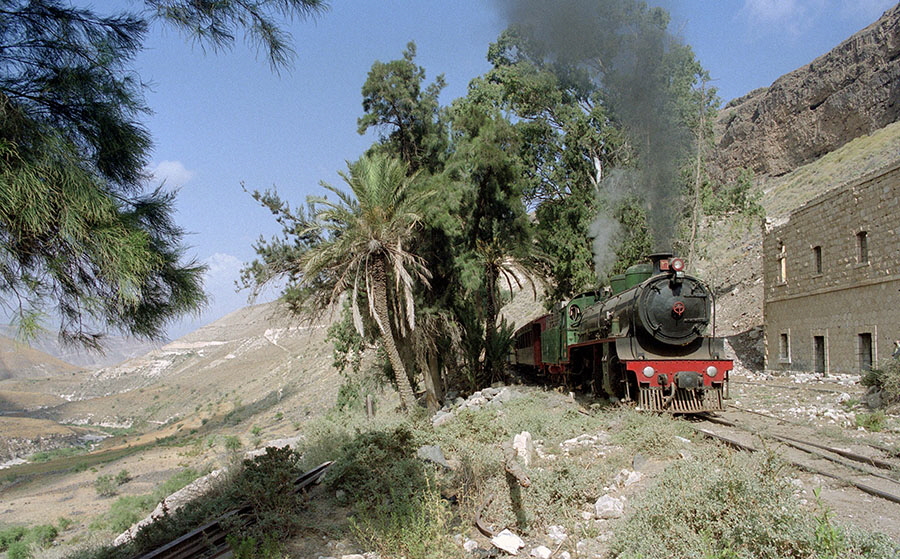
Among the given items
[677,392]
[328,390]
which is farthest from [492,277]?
[328,390]

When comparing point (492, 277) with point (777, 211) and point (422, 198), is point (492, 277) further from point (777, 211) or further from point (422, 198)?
point (777, 211)

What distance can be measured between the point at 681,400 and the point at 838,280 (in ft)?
35.0

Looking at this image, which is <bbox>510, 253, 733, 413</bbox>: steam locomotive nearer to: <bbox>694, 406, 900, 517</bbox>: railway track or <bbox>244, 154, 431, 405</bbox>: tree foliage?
<bbox>694, 406, 900, 517</bbox>: railway track

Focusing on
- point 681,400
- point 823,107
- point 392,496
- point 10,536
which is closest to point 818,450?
point 681,400

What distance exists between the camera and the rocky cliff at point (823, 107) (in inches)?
2096

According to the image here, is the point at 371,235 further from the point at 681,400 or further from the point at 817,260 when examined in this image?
the point at 817,260

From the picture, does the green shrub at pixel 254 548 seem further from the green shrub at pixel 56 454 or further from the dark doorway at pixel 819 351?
the green shrub at pixel 56 454

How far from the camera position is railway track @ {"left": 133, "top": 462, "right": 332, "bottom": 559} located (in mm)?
6469

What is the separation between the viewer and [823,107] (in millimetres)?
58531

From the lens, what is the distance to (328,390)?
129 feet

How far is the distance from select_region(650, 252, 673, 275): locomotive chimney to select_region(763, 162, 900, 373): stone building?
8.31 metres

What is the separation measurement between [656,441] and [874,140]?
50542 mm

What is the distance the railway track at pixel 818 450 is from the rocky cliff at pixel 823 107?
164 ft

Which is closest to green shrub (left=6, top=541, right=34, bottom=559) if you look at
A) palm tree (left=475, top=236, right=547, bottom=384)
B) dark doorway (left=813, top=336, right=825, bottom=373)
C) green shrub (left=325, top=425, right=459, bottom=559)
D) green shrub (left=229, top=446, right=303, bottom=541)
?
green shrub (left=229, top=446, right=303, bottom=541)
